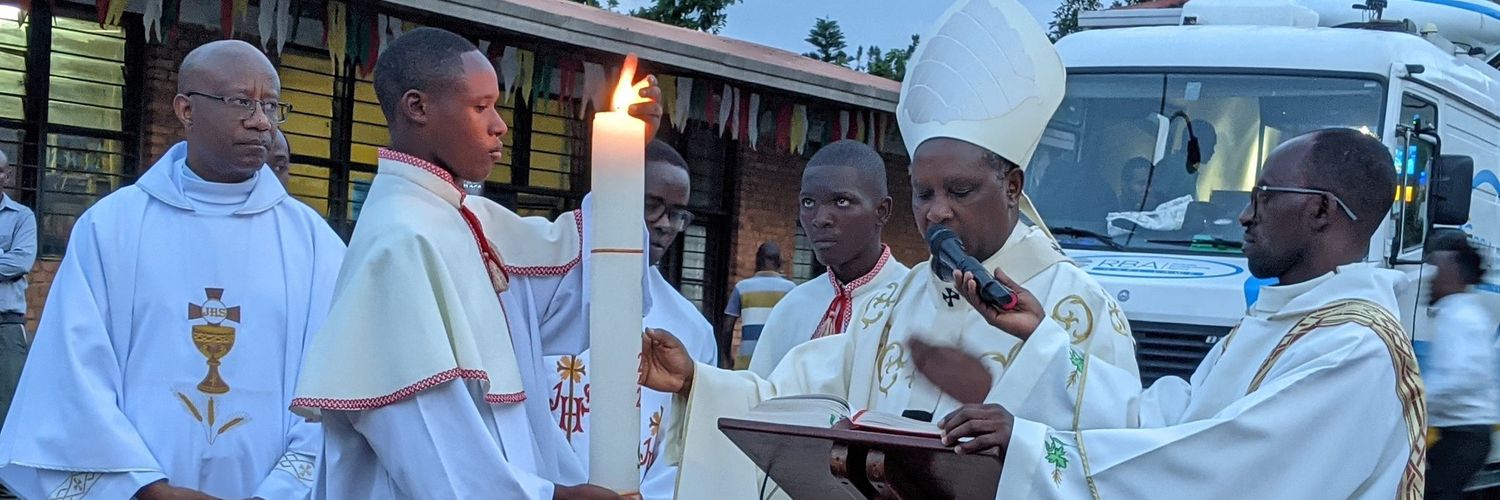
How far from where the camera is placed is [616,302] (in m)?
2.76

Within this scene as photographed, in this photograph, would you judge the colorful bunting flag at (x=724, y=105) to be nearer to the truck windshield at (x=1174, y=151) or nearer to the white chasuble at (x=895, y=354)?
the truck windshield at (x=1174, y=151)

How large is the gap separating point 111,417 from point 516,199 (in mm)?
9201

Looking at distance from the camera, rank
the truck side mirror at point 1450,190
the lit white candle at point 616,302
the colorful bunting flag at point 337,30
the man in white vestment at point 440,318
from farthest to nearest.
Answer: the colorful bunting flag at point 337,30
the truck side mirror at point 1450,190
the man in white vestment at point 440,318
the lit white candle at point 616,302

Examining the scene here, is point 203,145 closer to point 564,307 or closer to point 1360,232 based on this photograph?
point 564,307

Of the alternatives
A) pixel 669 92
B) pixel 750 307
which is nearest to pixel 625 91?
pixel 750 307

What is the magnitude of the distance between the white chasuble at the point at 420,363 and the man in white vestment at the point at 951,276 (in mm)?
621

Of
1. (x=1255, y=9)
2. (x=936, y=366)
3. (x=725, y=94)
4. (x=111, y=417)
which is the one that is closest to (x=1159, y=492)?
(x=936, y=366)

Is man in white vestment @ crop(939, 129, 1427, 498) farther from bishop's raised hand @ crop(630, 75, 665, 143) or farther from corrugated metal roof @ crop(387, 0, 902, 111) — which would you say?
corrugated metal roof @ crop(387, 0, 902, 111)

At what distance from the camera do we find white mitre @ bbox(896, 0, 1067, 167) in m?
4.00

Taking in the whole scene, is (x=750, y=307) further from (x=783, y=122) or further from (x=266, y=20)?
(x=783, y=122)

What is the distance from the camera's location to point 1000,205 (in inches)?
157

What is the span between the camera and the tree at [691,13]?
70.2 feet

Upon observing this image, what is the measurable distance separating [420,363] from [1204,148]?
21.5 ft

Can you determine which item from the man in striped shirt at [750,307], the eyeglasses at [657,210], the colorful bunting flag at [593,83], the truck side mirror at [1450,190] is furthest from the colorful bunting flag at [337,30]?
the truck side mirror at [1450,190]
